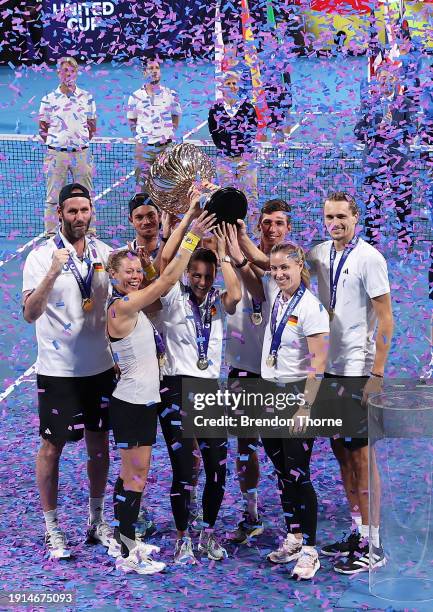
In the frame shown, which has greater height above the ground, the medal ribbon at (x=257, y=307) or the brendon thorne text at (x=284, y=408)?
the medal ribbon at (x=257, y=307)

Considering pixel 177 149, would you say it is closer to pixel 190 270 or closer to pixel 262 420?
pixel 190 270

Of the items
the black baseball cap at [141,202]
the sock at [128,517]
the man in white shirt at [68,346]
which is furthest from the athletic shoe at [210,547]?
the black baseball cap at [141,202]

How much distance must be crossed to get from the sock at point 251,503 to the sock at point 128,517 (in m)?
0.78

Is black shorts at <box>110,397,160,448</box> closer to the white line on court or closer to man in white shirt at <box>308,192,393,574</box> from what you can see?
man in white shirt at <box>308,192,393,574</box>

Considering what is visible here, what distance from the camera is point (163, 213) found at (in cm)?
588

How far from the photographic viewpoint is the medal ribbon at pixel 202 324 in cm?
551

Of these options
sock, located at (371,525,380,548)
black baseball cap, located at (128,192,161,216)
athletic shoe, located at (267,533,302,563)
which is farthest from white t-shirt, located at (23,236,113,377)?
sock, located at (371,525,380,548)

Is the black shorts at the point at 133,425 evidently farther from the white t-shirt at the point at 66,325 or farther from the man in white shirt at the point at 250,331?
the man in white shirt at the point at 250,331

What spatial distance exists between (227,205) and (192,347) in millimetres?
800

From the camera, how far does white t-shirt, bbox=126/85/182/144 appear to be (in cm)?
784

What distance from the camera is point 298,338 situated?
542 cm

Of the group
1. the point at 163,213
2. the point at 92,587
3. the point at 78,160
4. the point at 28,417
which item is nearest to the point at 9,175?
the point at 78,160

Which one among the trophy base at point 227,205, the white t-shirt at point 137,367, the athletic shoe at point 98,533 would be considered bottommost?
the athletic shoe at point 98,533

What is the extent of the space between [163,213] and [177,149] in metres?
0.51
